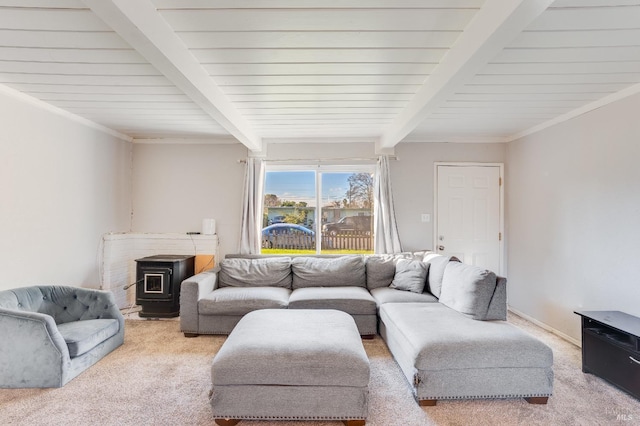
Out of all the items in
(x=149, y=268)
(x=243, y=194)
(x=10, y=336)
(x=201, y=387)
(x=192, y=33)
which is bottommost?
(x=201, y=387)

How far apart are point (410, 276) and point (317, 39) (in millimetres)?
2596

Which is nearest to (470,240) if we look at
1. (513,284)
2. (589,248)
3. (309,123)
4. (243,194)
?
(513,284)

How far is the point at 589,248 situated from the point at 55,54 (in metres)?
4.68

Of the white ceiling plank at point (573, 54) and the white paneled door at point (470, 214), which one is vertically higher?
the white ceiling plank at point (573, 54)

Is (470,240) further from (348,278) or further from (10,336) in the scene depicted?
(10,336)

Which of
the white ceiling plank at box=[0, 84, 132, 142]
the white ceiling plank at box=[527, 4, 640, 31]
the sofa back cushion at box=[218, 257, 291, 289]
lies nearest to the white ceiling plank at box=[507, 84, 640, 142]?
the white ceiling plank at box=[527, 4, 640, 31]

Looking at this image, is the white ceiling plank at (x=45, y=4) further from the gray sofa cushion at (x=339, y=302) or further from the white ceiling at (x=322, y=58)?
the gray sofa cushion at (x=339, y=302)

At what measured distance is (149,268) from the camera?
372 cm

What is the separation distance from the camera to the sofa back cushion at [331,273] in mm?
3705

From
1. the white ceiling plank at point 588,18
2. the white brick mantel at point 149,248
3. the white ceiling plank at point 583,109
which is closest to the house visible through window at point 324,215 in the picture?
the white brick mantel at point 149,248

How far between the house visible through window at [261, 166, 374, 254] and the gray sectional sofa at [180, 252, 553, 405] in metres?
0.38

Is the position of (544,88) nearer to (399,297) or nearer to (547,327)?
(399,297)

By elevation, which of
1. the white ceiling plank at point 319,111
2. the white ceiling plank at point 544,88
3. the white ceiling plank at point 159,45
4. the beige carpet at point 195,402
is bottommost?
the beige carpet at point 195,402

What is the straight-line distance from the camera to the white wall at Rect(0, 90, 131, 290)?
269 centimetres
